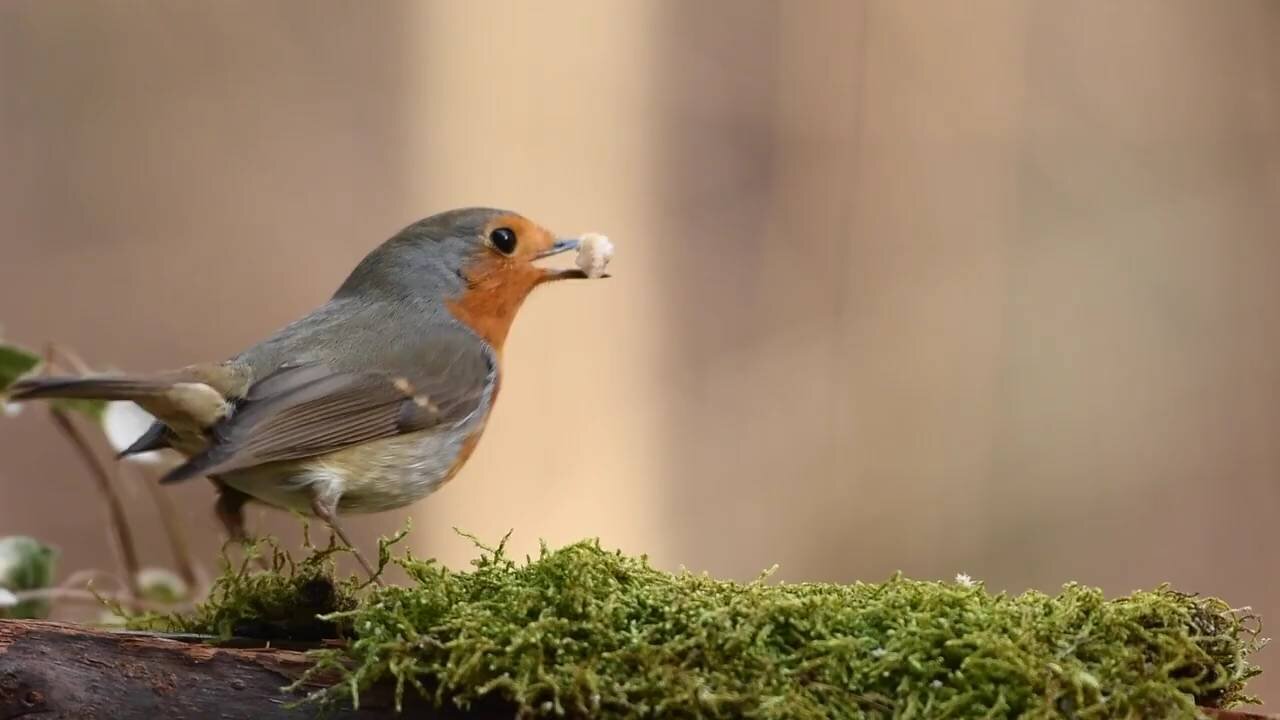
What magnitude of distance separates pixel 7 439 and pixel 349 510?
2.79m

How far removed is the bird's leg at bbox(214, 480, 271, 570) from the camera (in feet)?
7.19

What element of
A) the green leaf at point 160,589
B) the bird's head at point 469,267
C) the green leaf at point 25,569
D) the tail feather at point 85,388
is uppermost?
the bird's head at point 469,267

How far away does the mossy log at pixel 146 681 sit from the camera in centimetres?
152

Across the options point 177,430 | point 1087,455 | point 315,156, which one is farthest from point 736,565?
point 177,430

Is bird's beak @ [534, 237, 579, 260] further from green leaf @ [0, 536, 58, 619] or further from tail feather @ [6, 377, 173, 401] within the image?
green leaf @ [0, 536, 58, 619]

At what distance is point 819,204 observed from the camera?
506cm

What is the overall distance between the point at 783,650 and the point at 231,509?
1.15 meters

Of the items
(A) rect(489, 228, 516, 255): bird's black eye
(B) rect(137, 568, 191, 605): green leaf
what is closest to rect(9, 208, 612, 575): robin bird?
(A) rect(489, 228, 516, 255): bird's black eye

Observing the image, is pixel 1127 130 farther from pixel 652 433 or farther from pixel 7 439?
pixel 7 439

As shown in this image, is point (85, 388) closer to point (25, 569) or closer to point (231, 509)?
point (231, 509)

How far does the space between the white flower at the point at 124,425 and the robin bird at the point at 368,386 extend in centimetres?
44

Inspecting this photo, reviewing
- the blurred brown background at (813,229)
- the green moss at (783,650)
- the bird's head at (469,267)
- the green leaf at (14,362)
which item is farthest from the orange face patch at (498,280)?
the blurred brown background at (813,229)

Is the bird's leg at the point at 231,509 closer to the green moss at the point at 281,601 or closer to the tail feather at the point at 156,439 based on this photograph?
the tail feather at the point at 156,439

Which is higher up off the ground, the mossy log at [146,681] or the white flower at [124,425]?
the white flower at [124,425]
